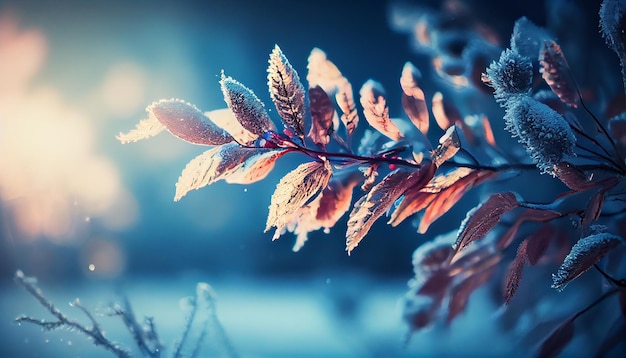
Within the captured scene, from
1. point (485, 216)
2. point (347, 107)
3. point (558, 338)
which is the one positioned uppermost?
point (347, 107)

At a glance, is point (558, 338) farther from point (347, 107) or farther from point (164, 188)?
point (164, 188)

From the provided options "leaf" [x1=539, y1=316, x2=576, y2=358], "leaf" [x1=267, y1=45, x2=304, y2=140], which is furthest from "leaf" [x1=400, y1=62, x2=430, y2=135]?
"leaf" [x1=539, y1=316, x2=576, y2=358]

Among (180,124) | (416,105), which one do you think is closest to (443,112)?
(416,105)

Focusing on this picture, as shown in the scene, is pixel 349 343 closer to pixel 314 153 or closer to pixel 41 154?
pixel 314 153

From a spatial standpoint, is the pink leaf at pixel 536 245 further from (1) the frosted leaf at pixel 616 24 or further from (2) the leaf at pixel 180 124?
(2) the leaf at pixel 180 124

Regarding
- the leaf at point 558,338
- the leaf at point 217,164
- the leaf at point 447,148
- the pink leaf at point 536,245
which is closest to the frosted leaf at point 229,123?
the leaf at point 217,164

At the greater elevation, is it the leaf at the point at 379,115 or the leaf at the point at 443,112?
the leaf at the point at 443,112
